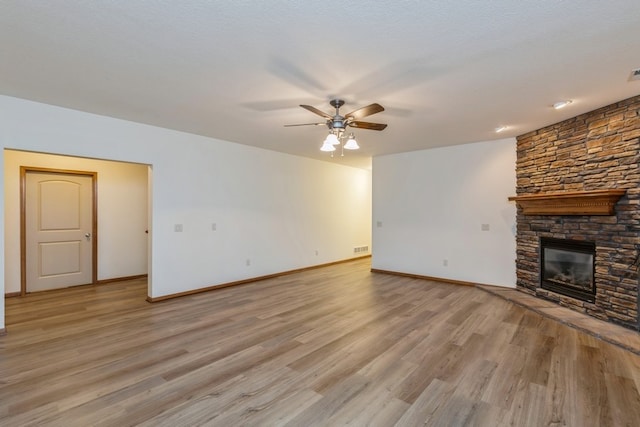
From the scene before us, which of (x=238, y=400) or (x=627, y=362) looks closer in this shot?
(x=238, y=400)

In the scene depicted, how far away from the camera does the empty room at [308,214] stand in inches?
81.1

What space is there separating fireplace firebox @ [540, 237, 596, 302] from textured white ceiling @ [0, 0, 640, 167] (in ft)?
5.71

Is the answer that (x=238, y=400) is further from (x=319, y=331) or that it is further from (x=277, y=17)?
(x=277, y=17)

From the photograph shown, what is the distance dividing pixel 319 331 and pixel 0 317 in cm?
340

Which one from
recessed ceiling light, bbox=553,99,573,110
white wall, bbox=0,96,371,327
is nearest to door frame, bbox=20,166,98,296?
white wall, bbox=0,96,371,327

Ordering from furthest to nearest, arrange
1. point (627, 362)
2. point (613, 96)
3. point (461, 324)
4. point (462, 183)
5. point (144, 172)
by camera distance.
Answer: point (144, 172)
point (462, 183)
point (461, 324)
point (613, 96)
point (627, 362)

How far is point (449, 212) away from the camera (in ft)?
18.8

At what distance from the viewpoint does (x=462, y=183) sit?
557 centimetres

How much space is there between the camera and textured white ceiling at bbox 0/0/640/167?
1.87 meters

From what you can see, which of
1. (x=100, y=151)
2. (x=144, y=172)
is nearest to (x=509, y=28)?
(x=100, y=151)

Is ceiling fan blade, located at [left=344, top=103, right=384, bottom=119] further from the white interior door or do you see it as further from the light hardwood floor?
the white interior door

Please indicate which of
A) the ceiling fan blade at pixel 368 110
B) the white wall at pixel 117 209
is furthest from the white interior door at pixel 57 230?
the ceiling fan blade at pixel 368 110

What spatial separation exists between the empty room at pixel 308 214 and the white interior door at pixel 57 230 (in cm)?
3

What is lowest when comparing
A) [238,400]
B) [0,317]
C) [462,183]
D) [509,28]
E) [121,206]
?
[238,400]
